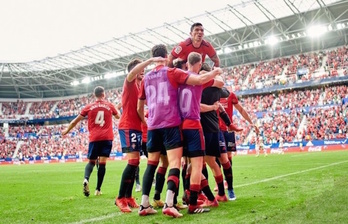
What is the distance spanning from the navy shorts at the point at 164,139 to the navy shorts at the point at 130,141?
2.95 ft

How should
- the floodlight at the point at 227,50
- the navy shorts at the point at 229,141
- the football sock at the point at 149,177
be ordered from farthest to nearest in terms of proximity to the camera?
the floodlight at the point at 227,50
the navy shorts at the point at 229,141
the football sock at the point at 149,177

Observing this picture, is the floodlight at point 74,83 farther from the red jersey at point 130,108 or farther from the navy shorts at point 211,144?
the navy shorts at point 211,144

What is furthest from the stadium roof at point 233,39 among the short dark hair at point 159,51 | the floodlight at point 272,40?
the short dark hair at point 159,51

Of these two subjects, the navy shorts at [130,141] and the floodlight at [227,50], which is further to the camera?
the floodlight at [227,50]

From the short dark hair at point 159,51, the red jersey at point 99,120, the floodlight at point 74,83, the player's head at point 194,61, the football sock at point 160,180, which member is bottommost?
the football sock at point 160,180

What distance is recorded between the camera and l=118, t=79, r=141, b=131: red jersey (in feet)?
20.6

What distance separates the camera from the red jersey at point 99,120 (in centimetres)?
811

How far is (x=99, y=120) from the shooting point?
26.8 ft

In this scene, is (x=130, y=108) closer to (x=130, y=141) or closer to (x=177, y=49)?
(x=130, y=141)

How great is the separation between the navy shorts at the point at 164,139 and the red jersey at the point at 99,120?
307 cm

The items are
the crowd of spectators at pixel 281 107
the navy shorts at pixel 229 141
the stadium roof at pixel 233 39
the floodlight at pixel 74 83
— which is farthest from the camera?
the floodlight at pixel 74 83

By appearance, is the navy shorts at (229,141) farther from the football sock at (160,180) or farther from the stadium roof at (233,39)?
the stadium roof at (233,39)

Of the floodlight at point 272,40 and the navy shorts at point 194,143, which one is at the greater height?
the floodlight at point 272,40

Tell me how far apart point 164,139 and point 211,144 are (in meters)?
1.01
